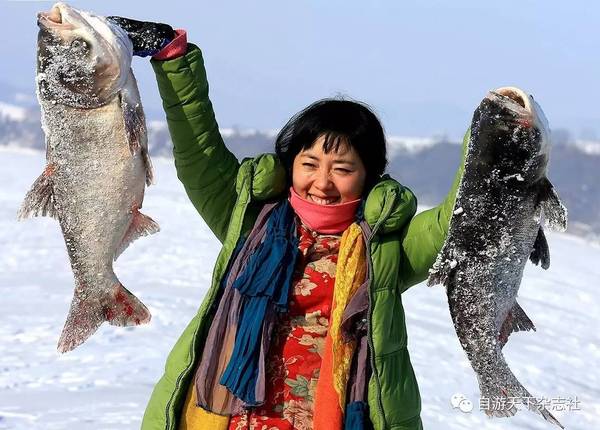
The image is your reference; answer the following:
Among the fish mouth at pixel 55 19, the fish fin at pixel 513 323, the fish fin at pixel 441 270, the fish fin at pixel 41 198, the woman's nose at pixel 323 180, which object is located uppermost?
the fish mouth at pixel 55 19

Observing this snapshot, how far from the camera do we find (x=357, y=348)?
2760 mm

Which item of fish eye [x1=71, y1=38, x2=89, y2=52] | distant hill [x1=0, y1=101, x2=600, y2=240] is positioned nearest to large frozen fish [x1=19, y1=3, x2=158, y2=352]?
fish eye [x1=71, y1=38, x2=89, y2=52]

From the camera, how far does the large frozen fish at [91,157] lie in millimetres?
2676

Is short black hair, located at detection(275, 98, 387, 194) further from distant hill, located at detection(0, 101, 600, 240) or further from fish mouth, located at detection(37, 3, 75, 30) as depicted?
distant hill, located at detection(0, 101, 600, 240)

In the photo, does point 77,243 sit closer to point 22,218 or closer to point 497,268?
point 22,218

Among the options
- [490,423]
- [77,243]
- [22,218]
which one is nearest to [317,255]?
[77,243]

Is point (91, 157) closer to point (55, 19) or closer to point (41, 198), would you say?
point (41, 198)

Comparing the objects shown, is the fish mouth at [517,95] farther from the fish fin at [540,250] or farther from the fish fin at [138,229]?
the fish fin at [138,229]

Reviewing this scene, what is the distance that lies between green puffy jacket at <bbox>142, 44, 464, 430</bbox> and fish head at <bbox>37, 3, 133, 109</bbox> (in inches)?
5.7

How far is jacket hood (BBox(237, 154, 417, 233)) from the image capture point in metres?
2.78

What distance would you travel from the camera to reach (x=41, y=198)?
289cm

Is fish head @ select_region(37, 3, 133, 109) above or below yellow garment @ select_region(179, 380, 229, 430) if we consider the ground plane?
above

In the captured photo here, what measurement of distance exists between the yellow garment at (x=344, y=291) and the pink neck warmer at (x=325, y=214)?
8 centimetres

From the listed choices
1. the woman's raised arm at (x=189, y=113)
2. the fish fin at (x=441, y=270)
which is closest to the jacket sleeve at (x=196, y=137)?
the woman's raised arm at (x=189, y=113)
